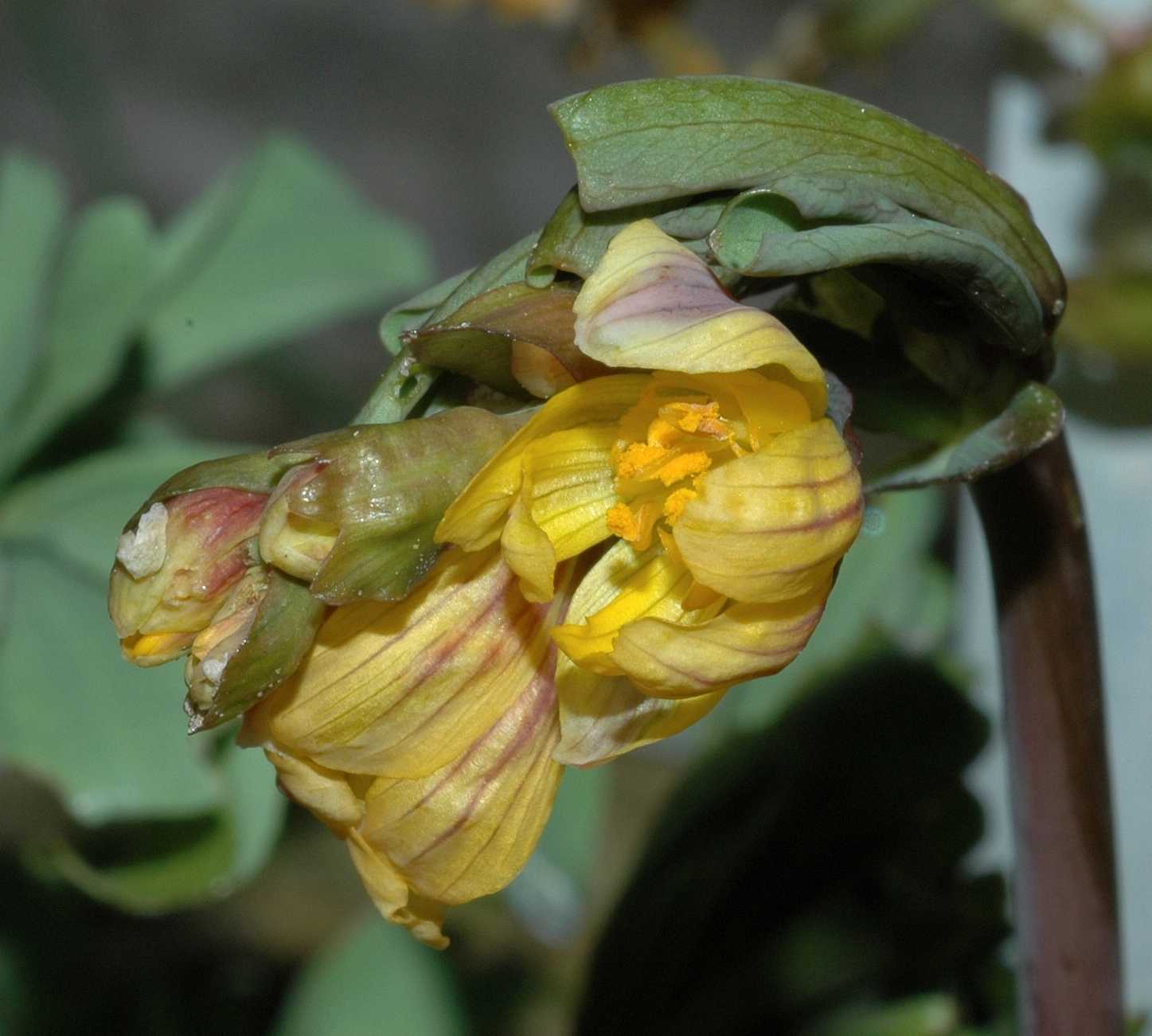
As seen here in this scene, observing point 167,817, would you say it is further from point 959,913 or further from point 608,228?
point 608,228

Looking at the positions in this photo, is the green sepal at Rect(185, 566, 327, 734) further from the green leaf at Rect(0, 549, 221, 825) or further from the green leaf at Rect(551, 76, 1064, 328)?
the green leaf at Rect(0, 549, 221, 825)

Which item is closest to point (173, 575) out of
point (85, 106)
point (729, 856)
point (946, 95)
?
point (729, 856)

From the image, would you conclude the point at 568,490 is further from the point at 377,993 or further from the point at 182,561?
the point at 377,993

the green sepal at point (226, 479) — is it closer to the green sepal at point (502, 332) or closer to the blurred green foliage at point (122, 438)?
the green sepal at point (502, 332)

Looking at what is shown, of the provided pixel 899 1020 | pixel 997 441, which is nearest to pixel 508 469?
pixel 997 441

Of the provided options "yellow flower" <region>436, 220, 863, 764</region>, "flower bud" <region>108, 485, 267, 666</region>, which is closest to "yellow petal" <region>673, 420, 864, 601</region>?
"yellow flower" <region>436, 220, 863, 764</region>
